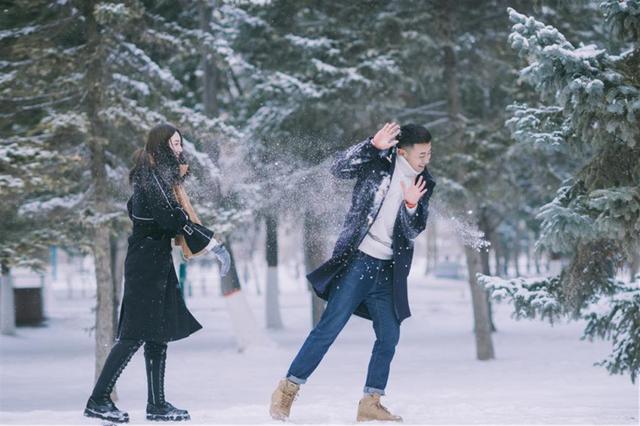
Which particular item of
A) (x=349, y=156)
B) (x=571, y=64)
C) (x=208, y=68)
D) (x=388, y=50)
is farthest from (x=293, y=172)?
(x=208, y=68)

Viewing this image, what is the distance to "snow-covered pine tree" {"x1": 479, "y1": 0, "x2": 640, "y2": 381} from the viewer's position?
567 centimetres

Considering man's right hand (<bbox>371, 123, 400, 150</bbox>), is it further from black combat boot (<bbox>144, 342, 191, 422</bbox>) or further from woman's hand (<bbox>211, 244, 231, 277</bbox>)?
black combat boot (<bbox>144, 342, 191, 422</bbox>)

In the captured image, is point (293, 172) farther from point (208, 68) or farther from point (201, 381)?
point (208, 68)

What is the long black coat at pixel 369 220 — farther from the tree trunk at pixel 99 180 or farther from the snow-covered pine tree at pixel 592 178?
the tree trunk at pixel 99 180

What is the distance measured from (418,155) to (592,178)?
1.62 m

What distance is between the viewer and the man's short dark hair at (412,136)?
5.55 m

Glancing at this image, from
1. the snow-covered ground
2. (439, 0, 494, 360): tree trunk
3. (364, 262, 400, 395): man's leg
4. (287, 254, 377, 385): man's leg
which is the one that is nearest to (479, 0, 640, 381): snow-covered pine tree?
the snow-covered ground

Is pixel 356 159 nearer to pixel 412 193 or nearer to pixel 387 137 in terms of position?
pixel 387 137

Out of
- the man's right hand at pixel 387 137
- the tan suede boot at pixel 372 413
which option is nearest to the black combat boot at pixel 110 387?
the tan suede boot at pixel 372 413

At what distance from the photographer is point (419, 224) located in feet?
18.0

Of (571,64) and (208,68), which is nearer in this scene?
(571,64)

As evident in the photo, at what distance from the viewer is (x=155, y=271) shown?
5473mm

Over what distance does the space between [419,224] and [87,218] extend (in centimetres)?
587

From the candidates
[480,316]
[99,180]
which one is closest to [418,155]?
[99,180]
